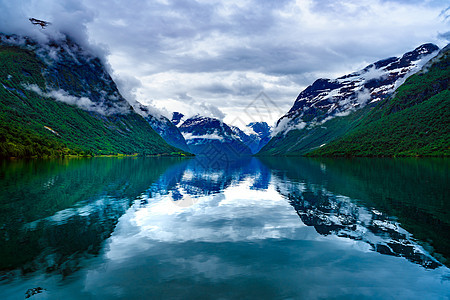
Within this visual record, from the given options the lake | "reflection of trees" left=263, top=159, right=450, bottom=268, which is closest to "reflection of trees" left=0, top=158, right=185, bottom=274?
→ the lake

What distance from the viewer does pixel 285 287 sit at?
13.3m

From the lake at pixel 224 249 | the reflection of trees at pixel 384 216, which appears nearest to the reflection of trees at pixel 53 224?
the lake at pixel 224 249

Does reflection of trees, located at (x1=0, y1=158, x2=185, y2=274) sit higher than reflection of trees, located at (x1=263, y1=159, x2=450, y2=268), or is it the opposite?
reflection of trees, located at (x1=263, y1=159, x2=450, y2=268)

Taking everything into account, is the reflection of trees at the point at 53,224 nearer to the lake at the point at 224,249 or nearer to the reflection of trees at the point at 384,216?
the lake at the point at 224,249

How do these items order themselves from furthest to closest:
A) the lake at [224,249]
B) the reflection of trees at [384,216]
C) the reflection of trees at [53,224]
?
1. the reflection of trees at [384,216]
2. the reflection of trees at [53,224]
3. the lake at [224,249]

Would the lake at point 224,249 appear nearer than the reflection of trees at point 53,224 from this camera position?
Yes

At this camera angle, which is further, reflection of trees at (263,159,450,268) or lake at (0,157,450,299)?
reflection of trees at (263,159,450,268)

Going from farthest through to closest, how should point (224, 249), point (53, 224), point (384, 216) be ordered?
point (384, 216) → point (53, 224) → point (224, 249)

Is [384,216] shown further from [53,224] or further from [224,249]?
[53,224]

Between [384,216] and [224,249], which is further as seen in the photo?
[384,216]

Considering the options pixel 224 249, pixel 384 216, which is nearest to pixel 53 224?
pixel 224 249

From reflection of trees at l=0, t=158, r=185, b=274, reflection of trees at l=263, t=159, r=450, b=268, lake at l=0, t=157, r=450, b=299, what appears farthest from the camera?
reflection of trees at l=263, t=159, r=450, b=268

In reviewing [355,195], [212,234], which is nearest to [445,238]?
[212,234]

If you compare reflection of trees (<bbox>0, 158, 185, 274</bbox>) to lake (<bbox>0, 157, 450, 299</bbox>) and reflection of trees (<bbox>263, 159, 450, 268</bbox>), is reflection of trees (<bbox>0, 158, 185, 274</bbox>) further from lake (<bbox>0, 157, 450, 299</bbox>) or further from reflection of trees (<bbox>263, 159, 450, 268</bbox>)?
reflection of trees (<bbox>263, 159, 450, 268</bbox>)
